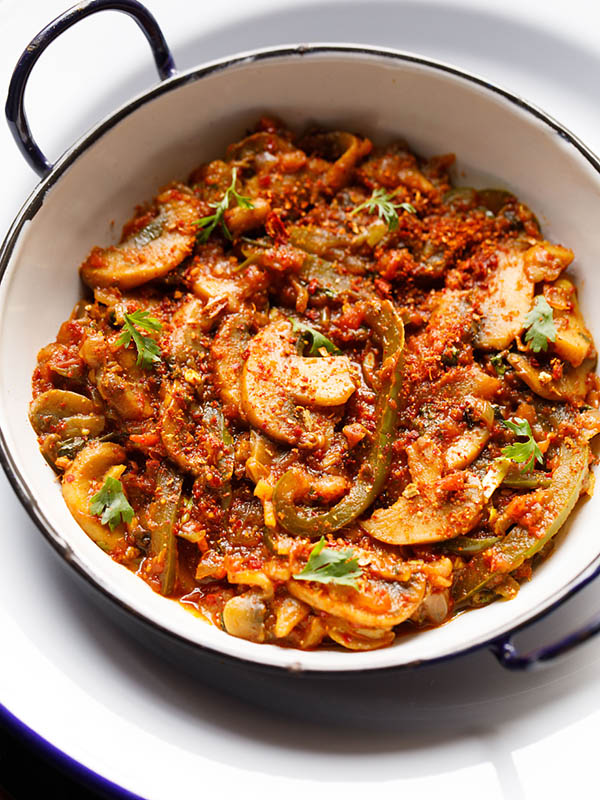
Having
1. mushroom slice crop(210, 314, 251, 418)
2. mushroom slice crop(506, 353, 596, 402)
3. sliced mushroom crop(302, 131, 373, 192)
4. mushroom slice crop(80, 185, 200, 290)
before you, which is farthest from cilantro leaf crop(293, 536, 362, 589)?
sliced mushroom crop(302, 131, 373, 192)

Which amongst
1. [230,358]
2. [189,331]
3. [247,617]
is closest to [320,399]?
[230,358]

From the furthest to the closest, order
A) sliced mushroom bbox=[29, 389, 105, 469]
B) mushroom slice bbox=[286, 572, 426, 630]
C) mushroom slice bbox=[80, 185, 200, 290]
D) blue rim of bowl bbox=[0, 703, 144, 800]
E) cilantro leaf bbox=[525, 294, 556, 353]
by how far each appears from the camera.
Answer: mushroom slice bbox=[80, 185, 200, 290]
cilantro leaf bbox=[525, 294, 556, 353]
sliced mushroom bbox=[29, 389, 105, 469]
blue rim of bowl bbox=[0, 703, 144, 800]
mushroom slice bbox=[286, 572, 426, 630]

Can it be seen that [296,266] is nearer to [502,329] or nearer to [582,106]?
[502,329]

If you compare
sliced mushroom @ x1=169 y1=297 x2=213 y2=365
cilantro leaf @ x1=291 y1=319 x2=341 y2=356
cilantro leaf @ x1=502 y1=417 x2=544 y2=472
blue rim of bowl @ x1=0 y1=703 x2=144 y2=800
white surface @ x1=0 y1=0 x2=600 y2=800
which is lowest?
blue rim of bowl @ x1=0 y1=703 x2=144 y2=800

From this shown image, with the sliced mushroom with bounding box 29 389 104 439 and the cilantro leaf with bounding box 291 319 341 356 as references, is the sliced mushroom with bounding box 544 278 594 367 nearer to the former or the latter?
the cilantro leaf with bounding box 291 319 341 356

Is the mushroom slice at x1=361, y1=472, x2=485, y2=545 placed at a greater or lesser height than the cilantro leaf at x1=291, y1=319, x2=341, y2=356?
lesser

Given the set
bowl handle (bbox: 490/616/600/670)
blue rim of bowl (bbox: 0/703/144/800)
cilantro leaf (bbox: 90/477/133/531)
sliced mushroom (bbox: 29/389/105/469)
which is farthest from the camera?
sliced mushroom (bbox: 29/389/105/469)

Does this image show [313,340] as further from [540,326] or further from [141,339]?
[540,326]

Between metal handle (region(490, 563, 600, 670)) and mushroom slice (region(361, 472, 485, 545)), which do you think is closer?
metal handle (region(490, 563, 600, 670))

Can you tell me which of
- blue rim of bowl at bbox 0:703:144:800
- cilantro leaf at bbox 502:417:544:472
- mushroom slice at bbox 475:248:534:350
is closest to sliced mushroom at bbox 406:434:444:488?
cilantro leaf at bbox 502:417:544:472
